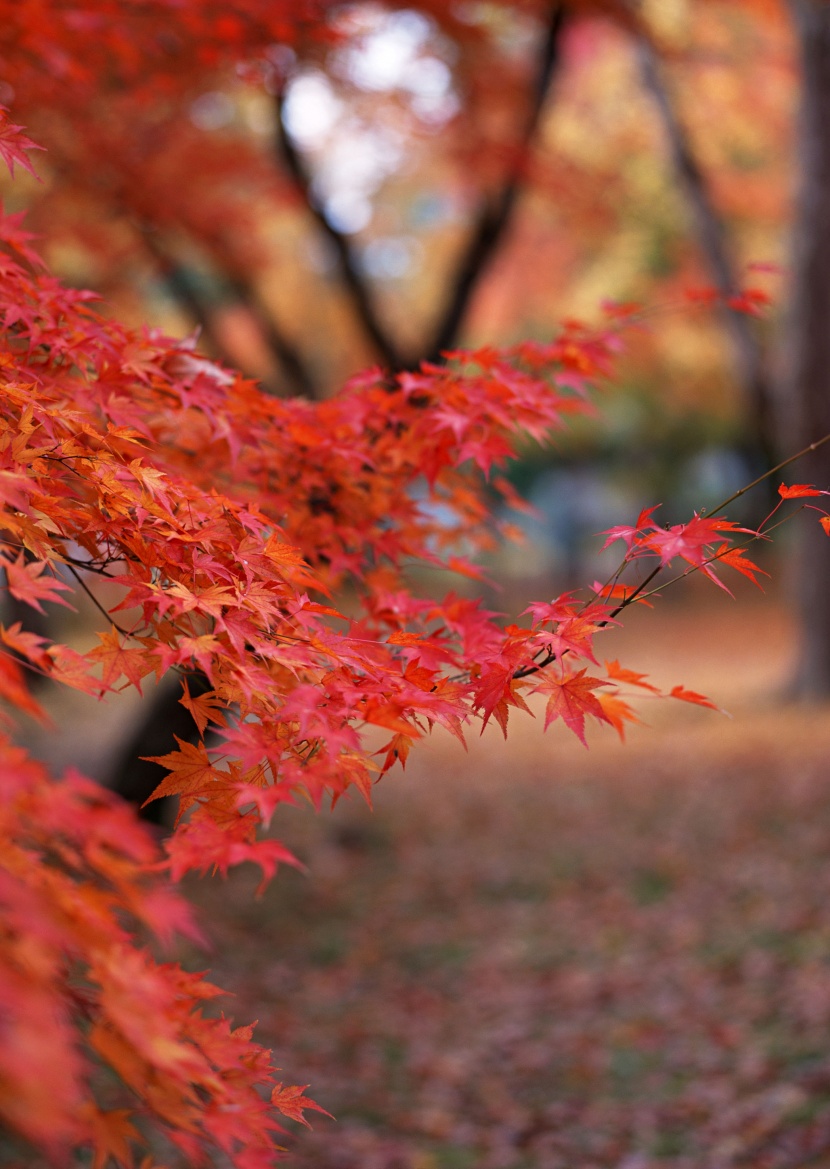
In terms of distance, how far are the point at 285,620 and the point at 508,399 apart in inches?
38.2

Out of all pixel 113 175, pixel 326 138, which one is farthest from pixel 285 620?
pixel 326 138

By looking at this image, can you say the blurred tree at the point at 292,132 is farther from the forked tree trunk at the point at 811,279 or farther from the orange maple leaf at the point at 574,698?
the orange maple leaf at the point at 574,698

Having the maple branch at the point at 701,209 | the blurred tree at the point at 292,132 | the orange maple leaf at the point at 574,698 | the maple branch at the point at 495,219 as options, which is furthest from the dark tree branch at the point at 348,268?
the orange maple leaf at the point at 574,698

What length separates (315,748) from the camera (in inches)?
71.1

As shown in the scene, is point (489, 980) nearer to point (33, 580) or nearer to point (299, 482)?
point (299, 482)

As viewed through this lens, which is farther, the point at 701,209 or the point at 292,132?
the point at 701,209

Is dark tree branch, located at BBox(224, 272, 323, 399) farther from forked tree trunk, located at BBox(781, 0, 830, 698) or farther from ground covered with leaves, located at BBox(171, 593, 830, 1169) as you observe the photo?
forked tree trunk, located at BBox(781, 0, 830, 698)

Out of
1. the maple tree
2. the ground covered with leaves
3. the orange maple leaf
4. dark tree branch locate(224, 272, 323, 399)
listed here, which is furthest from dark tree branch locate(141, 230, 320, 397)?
the orange maple leaf

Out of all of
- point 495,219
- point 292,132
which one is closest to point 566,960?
point 495,219

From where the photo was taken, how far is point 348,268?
9.02 m

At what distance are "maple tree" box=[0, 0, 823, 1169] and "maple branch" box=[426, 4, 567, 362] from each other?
549 centimetres

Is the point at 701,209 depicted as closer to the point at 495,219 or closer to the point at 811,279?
the point at 811,279

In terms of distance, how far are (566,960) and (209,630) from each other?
172 inches

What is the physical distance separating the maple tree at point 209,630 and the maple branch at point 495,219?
549 centimetres
